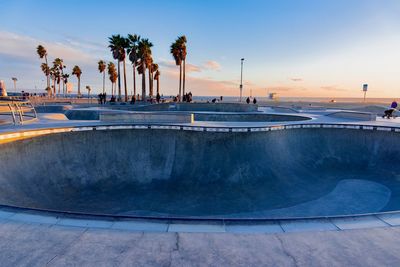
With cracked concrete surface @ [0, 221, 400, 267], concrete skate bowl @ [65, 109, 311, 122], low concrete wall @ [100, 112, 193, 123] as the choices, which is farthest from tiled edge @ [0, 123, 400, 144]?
cracked concrete surface @ [0, 221, 400, 267]

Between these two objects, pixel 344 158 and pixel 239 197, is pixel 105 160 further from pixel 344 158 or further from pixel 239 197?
pixel 344 158

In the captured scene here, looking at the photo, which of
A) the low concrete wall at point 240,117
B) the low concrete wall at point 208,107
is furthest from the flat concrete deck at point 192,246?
the low concrete wall at point 208,107

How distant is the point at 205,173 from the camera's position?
11.4 m

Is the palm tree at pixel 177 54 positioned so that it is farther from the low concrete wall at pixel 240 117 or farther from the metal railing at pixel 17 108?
the metal railing at pixel 17 108

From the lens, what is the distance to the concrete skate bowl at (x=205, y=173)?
8898mm

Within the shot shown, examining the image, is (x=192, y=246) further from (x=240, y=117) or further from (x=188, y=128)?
(x=240, y=117)

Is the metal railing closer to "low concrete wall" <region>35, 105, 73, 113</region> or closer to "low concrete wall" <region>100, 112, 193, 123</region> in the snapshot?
"low concrete wall" <region>35, 105, 73, 113</region>

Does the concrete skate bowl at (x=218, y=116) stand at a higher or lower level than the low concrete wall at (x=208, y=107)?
lower

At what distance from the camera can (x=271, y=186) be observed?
10.7m

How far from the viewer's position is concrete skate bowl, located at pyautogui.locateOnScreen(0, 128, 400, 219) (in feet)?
29.2

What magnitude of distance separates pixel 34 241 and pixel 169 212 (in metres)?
5.73

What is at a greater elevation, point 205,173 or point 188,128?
point 188,128

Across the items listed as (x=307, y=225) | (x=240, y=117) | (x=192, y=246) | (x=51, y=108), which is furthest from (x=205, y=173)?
(x=51, y=108)

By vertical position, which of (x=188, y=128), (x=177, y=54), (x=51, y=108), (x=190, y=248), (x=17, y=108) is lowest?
(x=190, y=248)
